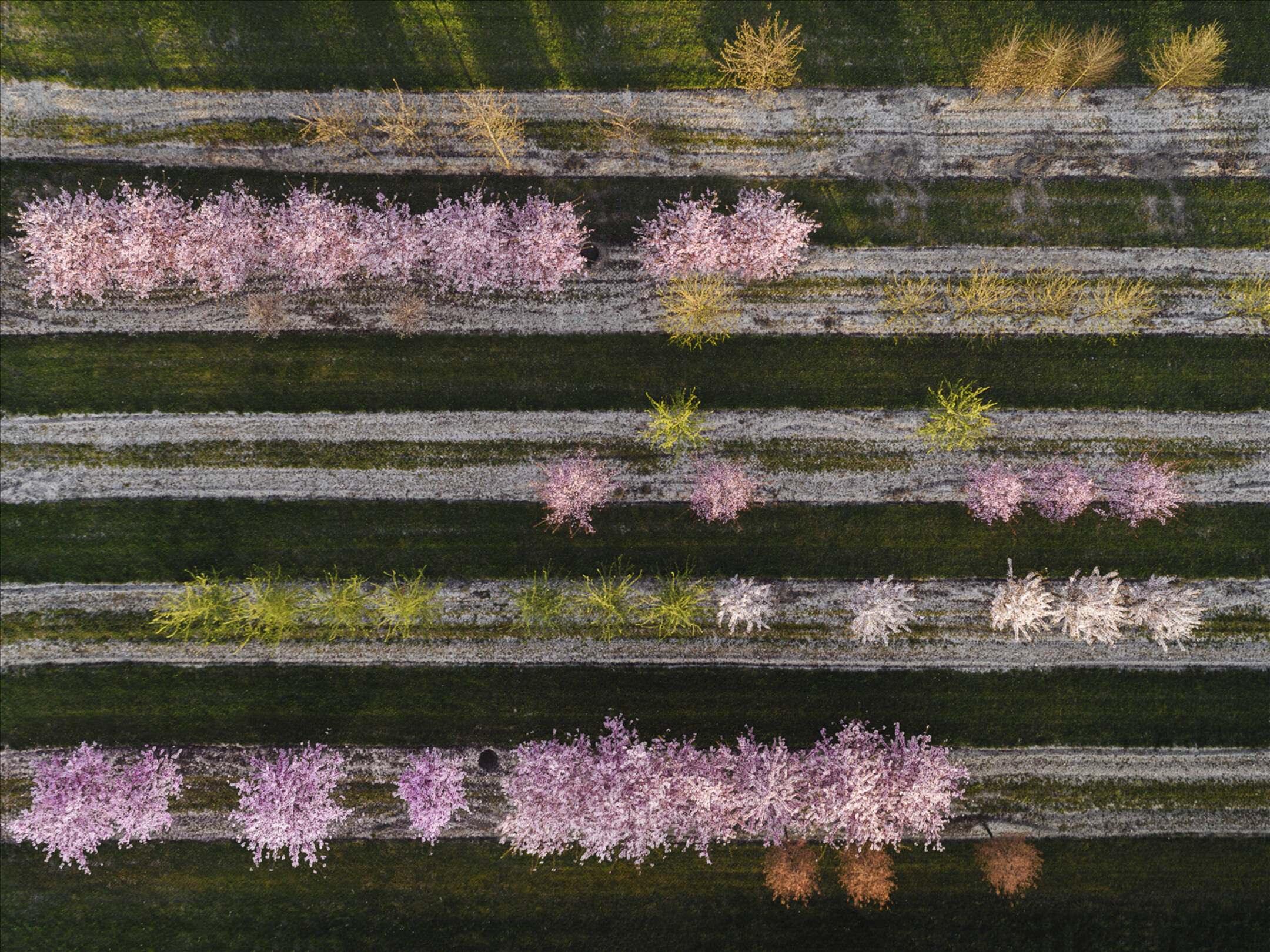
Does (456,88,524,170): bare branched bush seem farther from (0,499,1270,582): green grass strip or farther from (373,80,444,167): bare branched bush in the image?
(0,499,1270,582): green grass strip

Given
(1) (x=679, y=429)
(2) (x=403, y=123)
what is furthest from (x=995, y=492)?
(2) (x=403, y=123)

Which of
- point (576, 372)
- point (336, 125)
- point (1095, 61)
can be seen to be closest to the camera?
point (1095, 61)

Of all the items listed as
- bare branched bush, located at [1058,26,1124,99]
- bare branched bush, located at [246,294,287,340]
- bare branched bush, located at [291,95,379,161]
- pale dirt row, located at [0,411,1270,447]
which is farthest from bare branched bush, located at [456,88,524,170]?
bare branched bush, located at [1058,26,1124,99]

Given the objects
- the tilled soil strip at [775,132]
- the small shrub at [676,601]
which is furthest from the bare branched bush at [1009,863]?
the tilled soil strip at [775,132]

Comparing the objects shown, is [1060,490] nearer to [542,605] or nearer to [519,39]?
[542,605]

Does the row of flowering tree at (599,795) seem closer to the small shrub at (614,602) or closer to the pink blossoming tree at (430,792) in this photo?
the pink blossoming tree at (430,792)

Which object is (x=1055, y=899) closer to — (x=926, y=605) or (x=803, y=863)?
(x=803, y=863)
